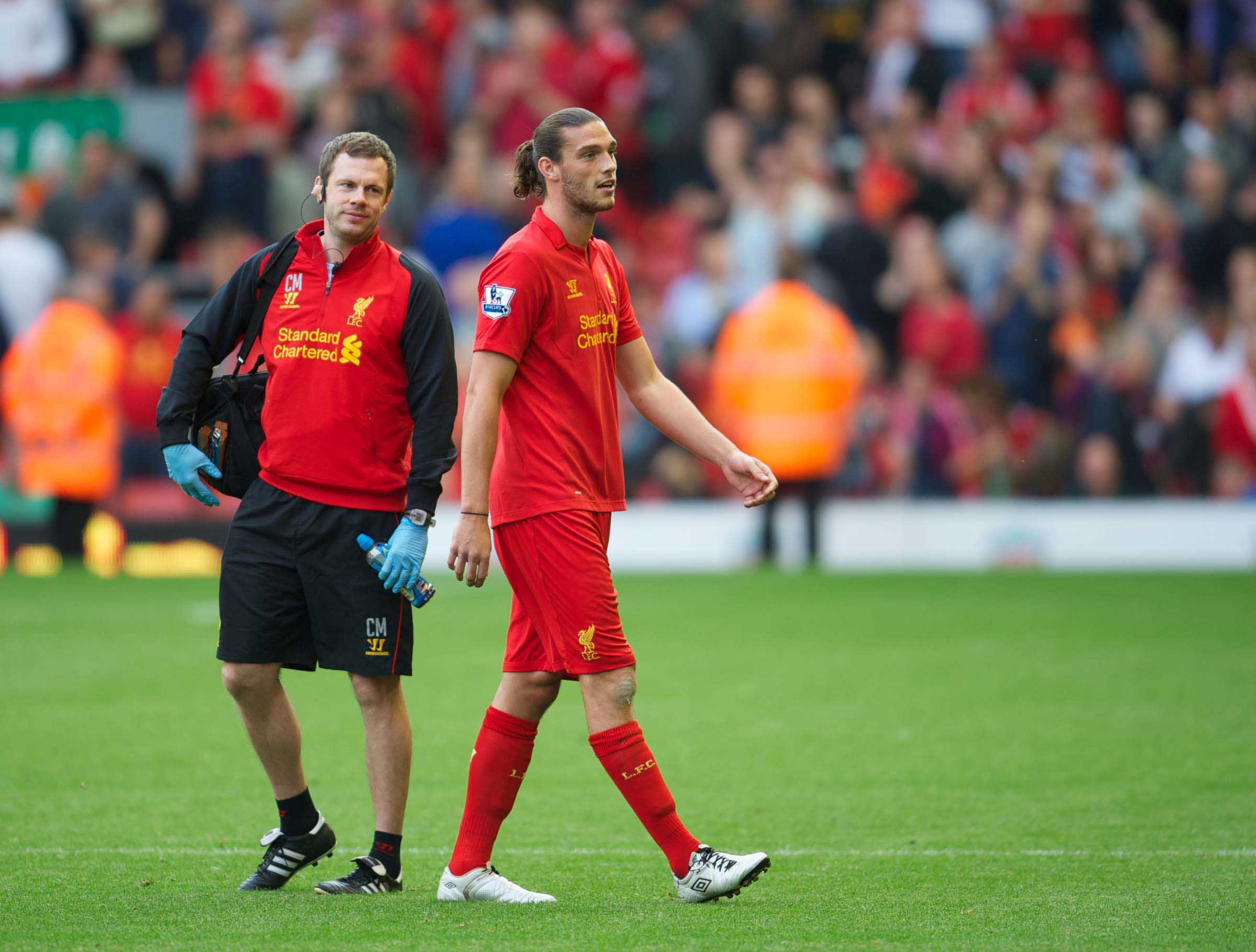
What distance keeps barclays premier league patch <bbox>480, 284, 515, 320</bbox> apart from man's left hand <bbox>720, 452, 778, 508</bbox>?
2.73 ft

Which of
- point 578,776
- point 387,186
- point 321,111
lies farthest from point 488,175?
point 387,186

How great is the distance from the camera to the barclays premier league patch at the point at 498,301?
5.41 m

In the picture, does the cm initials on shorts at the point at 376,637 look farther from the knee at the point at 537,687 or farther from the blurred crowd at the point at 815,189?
the blurred crowd at the point at 815,189

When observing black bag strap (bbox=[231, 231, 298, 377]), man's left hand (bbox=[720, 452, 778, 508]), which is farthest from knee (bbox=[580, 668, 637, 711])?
black bag strap (bbox=[231, 231, 298, 377])

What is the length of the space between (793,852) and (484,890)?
1.22m

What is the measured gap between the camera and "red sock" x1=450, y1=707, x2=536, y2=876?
18.2 ft

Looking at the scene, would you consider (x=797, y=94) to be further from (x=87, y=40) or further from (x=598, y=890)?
(x=598, y=890)

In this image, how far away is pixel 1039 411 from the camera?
1725 centimetres

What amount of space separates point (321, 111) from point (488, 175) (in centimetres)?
191

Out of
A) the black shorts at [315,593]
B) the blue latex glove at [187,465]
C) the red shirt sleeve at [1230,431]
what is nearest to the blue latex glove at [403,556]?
the black shorts at [315,593]

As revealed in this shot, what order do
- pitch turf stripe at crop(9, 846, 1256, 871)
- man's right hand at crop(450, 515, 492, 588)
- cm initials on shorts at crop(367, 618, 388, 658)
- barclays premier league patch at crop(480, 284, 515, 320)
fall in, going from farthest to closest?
pitch turf stripe at crop(9, 846, 1256, 871), cm initials on shorts at crop(367, 618, 388, 658), barclays premier league patch at crop(480, 284, 515, 320), man's right hand at crop(450, 515, 492, 588)

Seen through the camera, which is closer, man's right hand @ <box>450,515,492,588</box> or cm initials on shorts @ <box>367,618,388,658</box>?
man's right hand @ <box>450,515,492,588</box>

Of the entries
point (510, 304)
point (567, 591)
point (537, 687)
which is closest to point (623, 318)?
point (510, 304)

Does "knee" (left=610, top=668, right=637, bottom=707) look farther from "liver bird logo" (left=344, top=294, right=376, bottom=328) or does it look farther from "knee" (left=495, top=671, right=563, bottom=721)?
"liver bird logo" (left=344, top=294, right=376, bottom=328)
